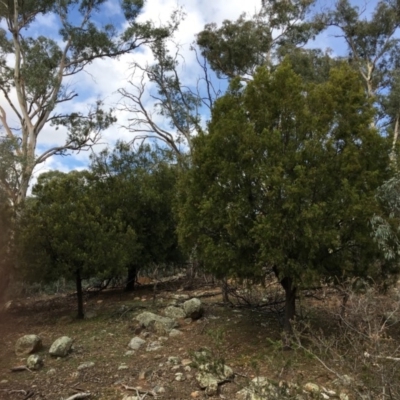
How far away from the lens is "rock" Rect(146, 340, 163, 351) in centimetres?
821

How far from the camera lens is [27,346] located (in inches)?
328

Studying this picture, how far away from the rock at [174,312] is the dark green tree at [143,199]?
10.9 feet

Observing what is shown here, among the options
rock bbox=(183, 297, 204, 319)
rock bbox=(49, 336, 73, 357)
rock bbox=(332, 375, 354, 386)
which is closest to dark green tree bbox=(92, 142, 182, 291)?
rock bbox=(183, 297, 204, 319)

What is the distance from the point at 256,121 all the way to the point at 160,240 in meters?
7.94

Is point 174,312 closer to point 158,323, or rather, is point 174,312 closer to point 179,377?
point 158,323

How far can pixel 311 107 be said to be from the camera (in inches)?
306

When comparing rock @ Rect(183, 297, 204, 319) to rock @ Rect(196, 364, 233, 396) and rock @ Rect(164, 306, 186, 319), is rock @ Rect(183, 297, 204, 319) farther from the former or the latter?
rock @ Rect(196, 364, 233, 396)

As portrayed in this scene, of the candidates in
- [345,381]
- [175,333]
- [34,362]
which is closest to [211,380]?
[345,381]

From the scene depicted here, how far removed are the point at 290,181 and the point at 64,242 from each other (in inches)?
231

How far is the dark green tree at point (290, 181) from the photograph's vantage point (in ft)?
23.4

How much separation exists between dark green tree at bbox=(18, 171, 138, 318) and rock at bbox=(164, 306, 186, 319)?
174 centimetres

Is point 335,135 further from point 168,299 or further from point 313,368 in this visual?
point 168,299

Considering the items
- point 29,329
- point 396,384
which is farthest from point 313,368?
point 29,329

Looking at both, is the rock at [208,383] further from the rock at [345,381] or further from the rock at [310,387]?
the rock at [345,381]
